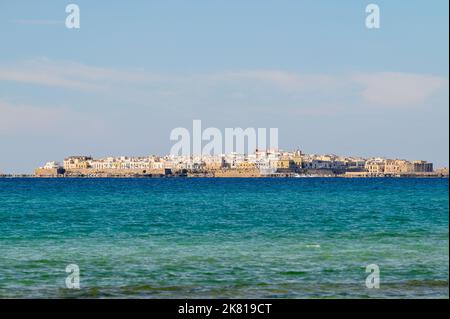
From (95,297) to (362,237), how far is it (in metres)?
17.7

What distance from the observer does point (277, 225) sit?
137 feet

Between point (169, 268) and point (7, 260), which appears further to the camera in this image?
point (7, 260)

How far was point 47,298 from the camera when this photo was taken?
59.2ft

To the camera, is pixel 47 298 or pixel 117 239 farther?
pixel 117 239
